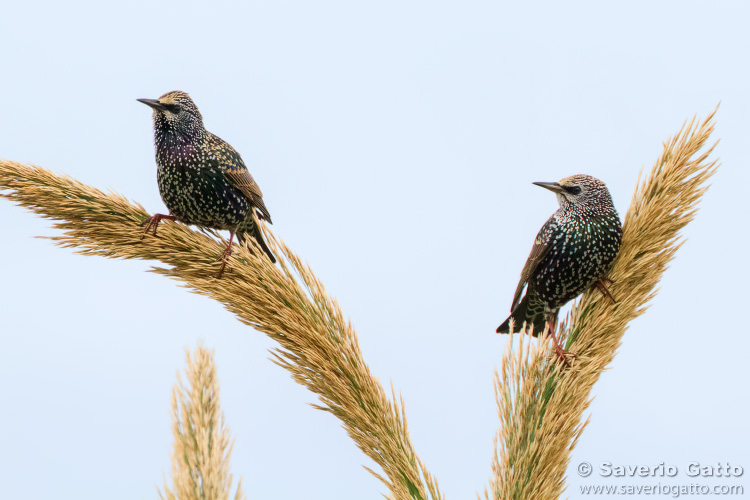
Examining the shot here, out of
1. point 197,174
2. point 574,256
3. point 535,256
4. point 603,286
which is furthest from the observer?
point 197,174

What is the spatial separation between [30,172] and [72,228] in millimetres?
265

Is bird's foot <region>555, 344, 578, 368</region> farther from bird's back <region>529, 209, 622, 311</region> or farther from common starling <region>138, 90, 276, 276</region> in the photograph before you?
common starling <region>138, 90, 276, 276</region>

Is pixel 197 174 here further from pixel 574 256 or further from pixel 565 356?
pixel 565 356

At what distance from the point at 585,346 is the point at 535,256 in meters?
1.12

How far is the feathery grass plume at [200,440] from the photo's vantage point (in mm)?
1854

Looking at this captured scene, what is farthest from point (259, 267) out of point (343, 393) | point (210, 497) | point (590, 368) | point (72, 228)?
point (590, 368)

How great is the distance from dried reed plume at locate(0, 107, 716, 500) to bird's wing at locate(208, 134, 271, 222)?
133 centimetres

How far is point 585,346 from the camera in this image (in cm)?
309

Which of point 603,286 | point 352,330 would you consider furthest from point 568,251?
point 352,330

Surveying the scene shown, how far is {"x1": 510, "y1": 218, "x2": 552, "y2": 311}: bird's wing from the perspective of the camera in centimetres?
412

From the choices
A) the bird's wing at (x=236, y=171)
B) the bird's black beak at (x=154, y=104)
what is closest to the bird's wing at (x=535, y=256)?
the bird's wing at (x=236, y=171)

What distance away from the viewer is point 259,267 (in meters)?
2.80

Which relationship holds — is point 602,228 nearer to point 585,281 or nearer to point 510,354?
point 585,281

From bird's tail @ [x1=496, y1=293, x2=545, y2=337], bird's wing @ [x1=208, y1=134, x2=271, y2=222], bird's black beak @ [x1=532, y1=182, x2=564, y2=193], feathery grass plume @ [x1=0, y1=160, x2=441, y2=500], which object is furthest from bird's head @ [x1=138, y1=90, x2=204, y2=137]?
bird's tail @ [x1=496, y1=293, x2=545, y2=337]
